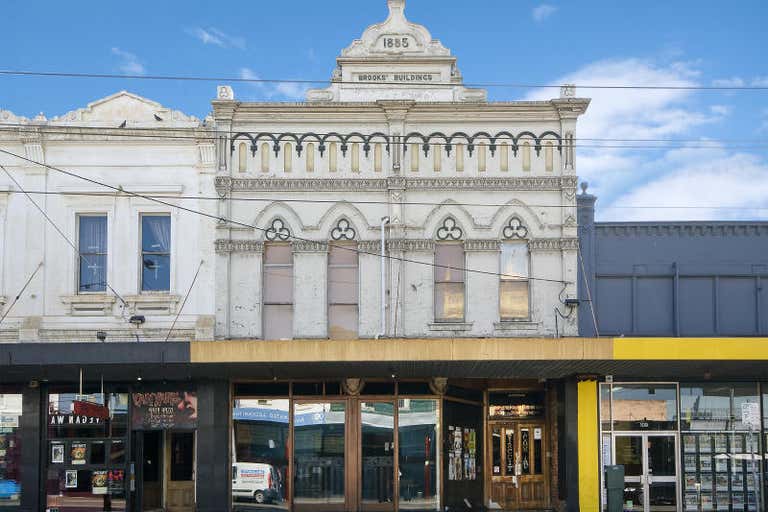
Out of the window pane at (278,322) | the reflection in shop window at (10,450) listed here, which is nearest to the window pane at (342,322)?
the window pane at (278,322)

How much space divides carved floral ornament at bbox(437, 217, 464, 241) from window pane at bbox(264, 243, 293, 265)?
3328 mm

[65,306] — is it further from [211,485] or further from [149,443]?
[211,485]

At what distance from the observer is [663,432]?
71.6 ft

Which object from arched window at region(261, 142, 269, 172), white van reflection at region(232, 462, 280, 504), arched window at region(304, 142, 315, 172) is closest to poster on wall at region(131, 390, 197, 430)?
white van reflection at region(232, 462, 280, 504)

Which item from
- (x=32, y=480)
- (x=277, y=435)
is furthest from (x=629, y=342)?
(x=32, y=480)

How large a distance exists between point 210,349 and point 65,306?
A: 16.0 ft

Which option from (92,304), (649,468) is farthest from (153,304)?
(649,468)

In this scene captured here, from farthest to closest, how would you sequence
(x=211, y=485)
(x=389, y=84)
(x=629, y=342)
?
1. (x=389, y=84)
2. (x=211, y=485)
3. (x=629, y=342)

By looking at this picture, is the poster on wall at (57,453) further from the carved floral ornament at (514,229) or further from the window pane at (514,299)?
the carved floral ornament at (514,229)

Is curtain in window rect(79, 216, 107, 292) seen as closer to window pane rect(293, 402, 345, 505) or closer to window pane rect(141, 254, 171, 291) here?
window pane rect(141, 254, 171, 291)

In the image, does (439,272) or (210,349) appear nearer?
(210,349)

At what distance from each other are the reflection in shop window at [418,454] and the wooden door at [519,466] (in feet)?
6.22

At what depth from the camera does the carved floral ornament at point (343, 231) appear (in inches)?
871

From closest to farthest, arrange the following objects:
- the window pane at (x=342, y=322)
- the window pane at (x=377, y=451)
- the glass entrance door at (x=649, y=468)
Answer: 1. the glass entrance door at (x=649, y=468)
2. the window pane at (x=377, y=451)
3. the window pane at (x=342, y=322)
